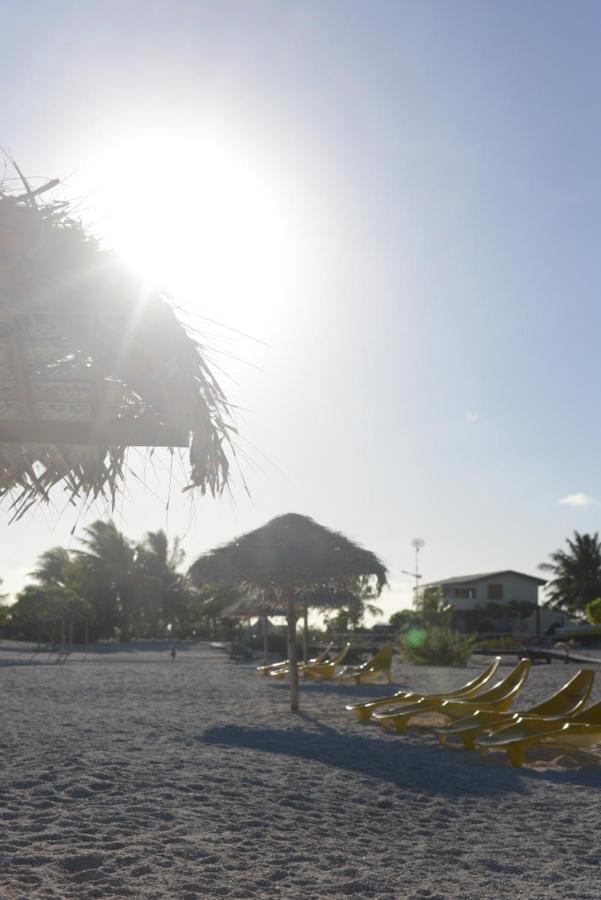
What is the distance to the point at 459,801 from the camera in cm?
816

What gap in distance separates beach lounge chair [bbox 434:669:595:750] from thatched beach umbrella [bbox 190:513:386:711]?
4252 millimetres

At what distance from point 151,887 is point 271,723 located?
27.7ft

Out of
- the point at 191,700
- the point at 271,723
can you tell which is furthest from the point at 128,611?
the point at 271,723

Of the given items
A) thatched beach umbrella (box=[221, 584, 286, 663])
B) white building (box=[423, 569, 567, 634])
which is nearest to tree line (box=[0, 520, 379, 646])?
white building (box=[423, 569, 567, 634])

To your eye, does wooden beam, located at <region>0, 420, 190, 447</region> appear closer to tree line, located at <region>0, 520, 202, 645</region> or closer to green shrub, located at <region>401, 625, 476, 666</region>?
green shrub, located at <region>401, 625, 476, 666</region>

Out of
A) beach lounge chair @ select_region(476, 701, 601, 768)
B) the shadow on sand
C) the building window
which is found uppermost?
the building window

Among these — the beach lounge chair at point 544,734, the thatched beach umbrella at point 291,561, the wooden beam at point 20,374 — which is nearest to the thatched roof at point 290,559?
the thatched beach umbrella at point 291,561

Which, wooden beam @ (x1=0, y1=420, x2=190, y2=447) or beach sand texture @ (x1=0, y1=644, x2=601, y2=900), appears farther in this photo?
beach sand texture @ (x1=0, y1=644, x2=601, y2=900)

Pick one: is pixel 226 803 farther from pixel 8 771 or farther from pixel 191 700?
pixel 191 700

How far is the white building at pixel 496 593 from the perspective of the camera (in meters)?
58.2

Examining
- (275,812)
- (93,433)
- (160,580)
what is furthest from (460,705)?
(160,580)

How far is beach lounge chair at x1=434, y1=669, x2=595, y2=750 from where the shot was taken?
436 inches

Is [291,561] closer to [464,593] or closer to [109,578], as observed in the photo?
[109,578]

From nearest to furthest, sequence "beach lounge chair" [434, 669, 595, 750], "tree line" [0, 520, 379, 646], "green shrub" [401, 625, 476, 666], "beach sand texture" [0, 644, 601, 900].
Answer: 1. "beach sand texture" [0, 644, 601, 900]
2. "beach lounge chair" [434, 669, 595, 750]
3. "green shrub" [401, 625, 476, 666]
4. "tree line" [0, 520, 379, 646]
